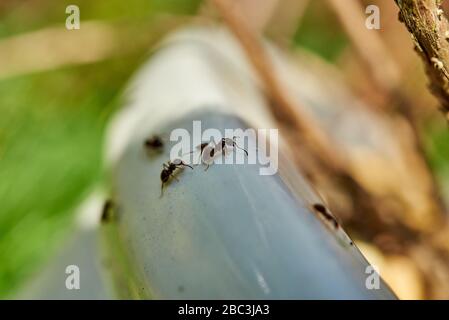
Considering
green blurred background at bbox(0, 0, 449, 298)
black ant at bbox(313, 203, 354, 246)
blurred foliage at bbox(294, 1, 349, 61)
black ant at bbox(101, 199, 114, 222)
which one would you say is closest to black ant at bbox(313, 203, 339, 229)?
black ant at bbox(313, 203, 354, 246)

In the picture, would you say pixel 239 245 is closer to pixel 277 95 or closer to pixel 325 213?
pixel 325 213

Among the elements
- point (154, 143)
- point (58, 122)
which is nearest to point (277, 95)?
point (154, 143)

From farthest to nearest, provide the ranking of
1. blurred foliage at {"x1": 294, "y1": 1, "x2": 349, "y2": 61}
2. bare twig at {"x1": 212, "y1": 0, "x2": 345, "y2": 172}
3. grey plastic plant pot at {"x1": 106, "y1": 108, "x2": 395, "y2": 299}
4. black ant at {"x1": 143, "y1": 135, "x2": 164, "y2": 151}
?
blurred foliage at {"x1": 294, "y1": 1, "x2": 349, "y2": 61}, bare twig at {"x1": 212, "y1": 0, "x2": 345, "y2": 172}, black ant at {"x1": 143, "y1": 135, "x2": 164, "y2": 151}, grey plastic plant pot at {"x1": 106, "y1": 108, "x2": 395, "y2": 299}

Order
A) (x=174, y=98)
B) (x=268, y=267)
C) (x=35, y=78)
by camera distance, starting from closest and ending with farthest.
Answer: (x=268, y=267) → (x=174, y=98) → (x=35, y=78)

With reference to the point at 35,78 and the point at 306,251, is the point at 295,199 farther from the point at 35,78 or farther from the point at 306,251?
the point at 35,78

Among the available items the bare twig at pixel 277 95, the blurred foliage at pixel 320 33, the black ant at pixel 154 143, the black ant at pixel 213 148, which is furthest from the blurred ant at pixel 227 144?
the blurred foliage at pixel 320 33

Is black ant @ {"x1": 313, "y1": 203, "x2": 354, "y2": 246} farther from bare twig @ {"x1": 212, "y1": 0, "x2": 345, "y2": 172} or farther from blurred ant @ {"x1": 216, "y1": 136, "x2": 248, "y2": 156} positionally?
bare twig @ {"x1": 212, "y1": 0, "x2": 345, "y2": 172}
